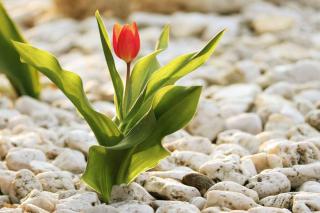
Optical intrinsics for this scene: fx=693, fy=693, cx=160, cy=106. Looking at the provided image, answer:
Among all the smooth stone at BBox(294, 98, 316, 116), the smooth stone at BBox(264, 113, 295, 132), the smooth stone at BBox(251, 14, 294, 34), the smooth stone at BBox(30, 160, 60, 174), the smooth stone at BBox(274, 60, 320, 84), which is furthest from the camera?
the smooth stone at BBox(251, 14, 294, 34)

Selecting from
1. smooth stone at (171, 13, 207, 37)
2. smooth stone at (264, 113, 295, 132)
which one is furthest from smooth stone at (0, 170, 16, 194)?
smooth stone at (171, 13, 207, 37)

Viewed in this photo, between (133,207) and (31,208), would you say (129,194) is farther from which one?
(31,208)

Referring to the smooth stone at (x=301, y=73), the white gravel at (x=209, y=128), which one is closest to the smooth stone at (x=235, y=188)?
the white gravel at (x=209, y=128)

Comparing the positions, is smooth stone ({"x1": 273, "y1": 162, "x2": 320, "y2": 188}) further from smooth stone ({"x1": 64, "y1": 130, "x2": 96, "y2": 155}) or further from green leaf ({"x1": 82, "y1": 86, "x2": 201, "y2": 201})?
smooth stone ({"x1": 64, "y1": 130, "x2": 96, "y2": 155})

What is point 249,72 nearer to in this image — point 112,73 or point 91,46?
point 91,46

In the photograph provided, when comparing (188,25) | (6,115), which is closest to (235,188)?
(6,115)
